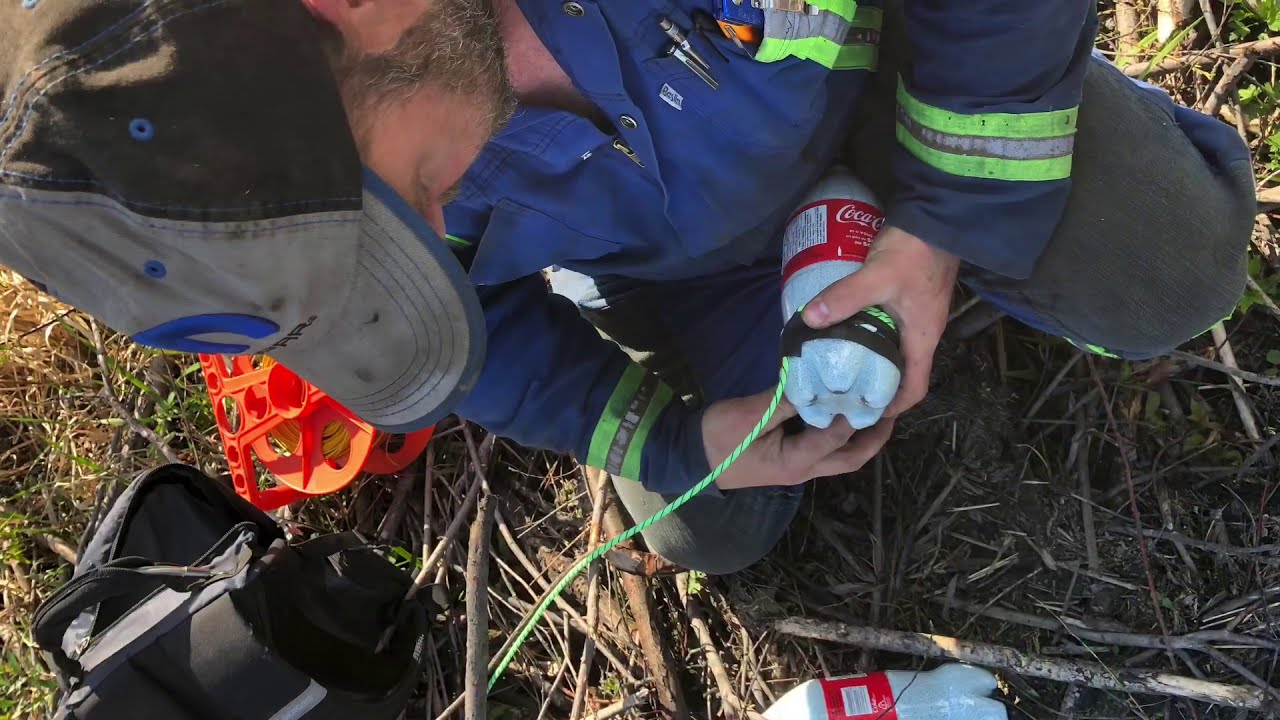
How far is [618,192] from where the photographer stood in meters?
1.60

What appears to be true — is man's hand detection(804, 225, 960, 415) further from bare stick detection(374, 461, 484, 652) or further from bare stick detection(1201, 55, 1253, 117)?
bare stick detection(374, 461, 484, 652)

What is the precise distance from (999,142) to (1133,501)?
39.3 inches

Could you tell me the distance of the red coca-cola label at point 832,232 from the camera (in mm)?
1535

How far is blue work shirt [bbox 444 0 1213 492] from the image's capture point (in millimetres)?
1362

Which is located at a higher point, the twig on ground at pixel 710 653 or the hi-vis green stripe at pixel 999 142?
the hi-vis green stripe at pixel 999 142

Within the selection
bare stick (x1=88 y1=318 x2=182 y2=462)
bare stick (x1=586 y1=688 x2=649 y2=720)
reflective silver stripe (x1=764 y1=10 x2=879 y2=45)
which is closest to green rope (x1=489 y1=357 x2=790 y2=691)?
bare stick (x1=586 y1=688 x2=649 y2=720)

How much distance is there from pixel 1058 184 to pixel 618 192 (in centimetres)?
75

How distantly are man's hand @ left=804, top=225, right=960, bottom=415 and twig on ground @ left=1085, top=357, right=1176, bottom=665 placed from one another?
697mm

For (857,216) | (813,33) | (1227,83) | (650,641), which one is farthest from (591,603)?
(1227,83)

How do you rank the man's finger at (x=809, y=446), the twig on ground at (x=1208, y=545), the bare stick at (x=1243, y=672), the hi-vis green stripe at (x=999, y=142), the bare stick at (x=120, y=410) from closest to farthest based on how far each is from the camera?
Result: the hi-vis green stripe at (x=999, y=142), the man's finger at (x=809, y=446), the bare stick at (x=1243, y=672), the twig on ground at (x=1208, y=545), the bare stick at (x=120, y=410)

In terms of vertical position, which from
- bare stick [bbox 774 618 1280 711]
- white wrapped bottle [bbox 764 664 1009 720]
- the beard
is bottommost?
white wrapped bottle [bbox 764 664 1009 720]

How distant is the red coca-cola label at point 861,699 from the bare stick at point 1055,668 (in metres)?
0.08

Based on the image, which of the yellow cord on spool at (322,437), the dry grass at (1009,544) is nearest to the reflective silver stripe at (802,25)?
the dry grass at (1009,544)

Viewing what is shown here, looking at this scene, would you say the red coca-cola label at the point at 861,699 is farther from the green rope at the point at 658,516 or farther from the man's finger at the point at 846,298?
the man's finger at the point at 846,298
